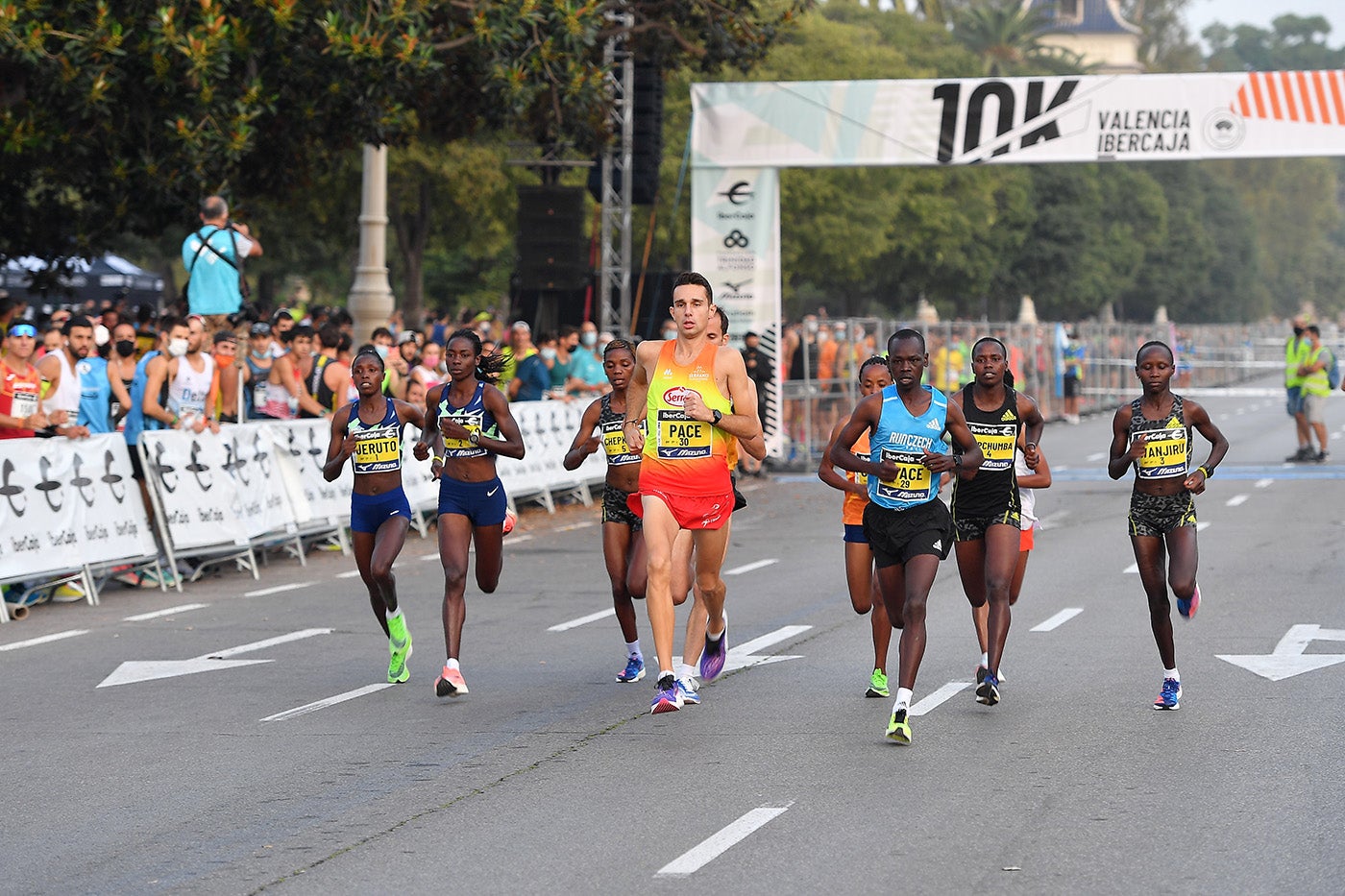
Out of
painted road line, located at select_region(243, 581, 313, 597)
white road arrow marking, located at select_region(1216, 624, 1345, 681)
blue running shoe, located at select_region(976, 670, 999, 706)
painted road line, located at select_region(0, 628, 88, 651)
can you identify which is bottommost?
painted road line, located at select_region(243, 581, 313, 597)

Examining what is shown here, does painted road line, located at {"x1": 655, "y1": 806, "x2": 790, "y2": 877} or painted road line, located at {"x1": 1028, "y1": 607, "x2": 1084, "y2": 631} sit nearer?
painted road line, located at {"x1": 655, "y1": 806, "x2": 790, "y2": 877}

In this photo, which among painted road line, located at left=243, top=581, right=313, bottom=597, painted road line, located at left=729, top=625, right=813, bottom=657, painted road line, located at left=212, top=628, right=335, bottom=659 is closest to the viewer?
painted road line, located at left=729, top=625, right=813, bottom=657

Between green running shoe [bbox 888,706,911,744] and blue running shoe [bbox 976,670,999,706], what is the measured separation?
1.16m

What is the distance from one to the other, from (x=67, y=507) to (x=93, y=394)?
5.55ft

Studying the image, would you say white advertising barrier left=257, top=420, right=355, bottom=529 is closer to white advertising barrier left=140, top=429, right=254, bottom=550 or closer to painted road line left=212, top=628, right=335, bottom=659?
white advertising barrier left=140, top=429, right=254, bottom=550

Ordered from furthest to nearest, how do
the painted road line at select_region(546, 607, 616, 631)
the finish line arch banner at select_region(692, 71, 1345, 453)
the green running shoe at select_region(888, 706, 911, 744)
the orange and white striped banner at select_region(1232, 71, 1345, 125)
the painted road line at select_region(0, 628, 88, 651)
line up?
the finish line arch banner at select_region(692, 71, 1345, 453), the orange and white striped banner at select_region(1232, 71, 1345, 125), the painted road line at select_region(546, 607, 616, 631), the painted road line at select_region(0, 628, 88, 651), the green running shoe at select_region(888, 706, 911, 744)

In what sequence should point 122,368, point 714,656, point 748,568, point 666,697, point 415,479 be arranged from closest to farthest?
point 666,697 < point 714,656 < point 122,368 < point 748,568 < point 415,479

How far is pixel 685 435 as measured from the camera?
380 inches

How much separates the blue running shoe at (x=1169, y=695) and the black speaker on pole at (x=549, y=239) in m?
18.4

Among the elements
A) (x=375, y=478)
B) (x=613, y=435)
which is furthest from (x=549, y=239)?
(x=375, y=478)

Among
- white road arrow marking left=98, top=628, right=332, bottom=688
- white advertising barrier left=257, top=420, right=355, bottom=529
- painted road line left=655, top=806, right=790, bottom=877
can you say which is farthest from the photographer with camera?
painted road line left=655, top=806, right=790, bottom=877

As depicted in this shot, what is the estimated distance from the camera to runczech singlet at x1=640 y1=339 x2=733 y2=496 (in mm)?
9641

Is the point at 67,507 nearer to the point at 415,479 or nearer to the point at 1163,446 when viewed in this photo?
the point at 415,479

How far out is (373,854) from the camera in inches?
270
